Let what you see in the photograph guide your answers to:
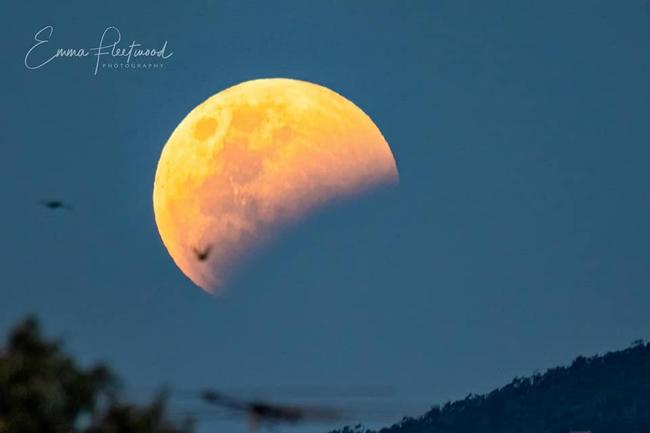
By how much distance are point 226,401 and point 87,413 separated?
322 inches

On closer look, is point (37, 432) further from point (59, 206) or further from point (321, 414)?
point (59, 206)

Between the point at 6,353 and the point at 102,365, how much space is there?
11.9 ft

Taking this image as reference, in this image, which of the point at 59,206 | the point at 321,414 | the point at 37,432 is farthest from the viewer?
the point at 59,206

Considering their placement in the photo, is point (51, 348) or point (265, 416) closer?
point (265, 416)

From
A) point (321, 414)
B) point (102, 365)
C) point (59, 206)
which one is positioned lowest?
point (321, 414)

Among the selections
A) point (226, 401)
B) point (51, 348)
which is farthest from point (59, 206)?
point (226, 401)

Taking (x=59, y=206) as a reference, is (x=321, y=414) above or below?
below

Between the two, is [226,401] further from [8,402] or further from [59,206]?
[59,206]

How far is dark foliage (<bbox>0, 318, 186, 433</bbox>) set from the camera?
76.2 m

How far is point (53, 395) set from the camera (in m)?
77.5

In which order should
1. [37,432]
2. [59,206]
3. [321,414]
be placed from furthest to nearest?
[59,206] → [37,432] → [321,414]

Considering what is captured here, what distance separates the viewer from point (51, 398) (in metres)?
77.3

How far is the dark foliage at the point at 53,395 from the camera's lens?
76.2m

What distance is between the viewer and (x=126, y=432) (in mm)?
76250
